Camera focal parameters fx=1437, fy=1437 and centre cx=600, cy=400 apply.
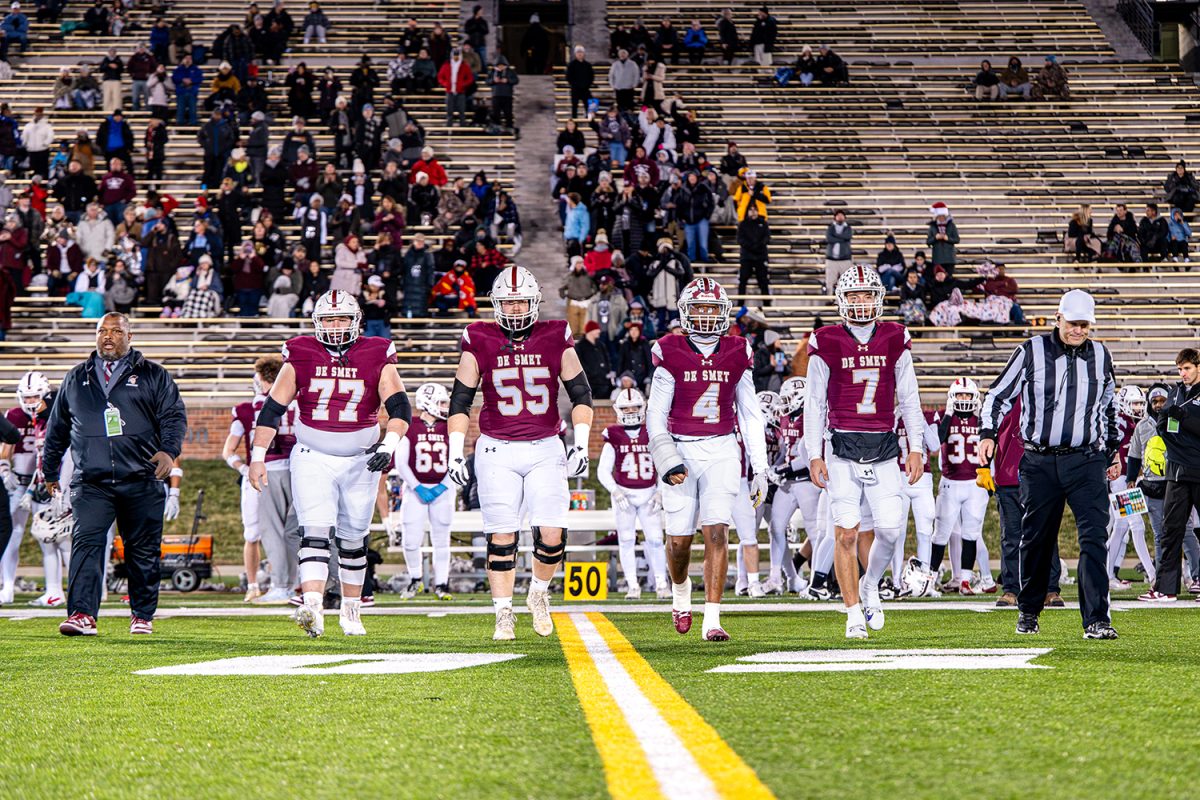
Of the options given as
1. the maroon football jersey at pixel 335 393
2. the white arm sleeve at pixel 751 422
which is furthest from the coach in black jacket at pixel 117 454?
the white arm sleeve at pixel 751 422

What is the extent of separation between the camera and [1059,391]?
835 cm

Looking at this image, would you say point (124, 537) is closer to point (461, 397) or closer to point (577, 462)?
point (461, 397)

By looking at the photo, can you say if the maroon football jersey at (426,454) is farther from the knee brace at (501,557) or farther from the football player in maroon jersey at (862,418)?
the football player in maroon jersey at (862,418)

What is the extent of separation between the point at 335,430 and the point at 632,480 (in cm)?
702

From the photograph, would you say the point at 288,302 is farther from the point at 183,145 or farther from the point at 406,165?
the point at 183,145

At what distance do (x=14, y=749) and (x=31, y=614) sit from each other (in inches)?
312

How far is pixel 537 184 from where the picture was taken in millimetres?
28062

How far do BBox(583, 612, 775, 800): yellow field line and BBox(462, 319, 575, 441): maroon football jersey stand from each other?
2.39m

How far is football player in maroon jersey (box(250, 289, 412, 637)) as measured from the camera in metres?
9.06

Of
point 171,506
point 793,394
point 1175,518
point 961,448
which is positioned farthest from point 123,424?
point 961,448

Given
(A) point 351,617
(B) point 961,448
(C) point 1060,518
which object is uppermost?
(B) point 961,448

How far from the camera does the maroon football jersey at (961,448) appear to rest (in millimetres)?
14586

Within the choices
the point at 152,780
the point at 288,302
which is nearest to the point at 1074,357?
the point at 152,780

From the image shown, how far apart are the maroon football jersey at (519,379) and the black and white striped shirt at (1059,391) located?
267 centimetres
